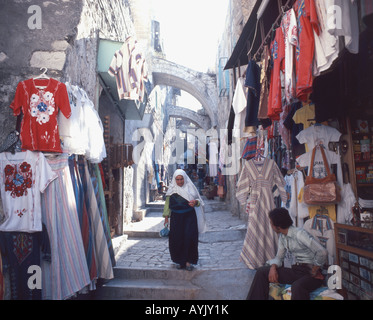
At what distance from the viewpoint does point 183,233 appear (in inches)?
163

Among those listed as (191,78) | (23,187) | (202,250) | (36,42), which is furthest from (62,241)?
(191,78)

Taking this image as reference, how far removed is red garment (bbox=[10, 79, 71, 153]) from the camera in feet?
9.00

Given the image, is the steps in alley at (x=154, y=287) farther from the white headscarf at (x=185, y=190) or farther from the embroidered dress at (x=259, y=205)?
the white headscarf at (x=185, y=190)

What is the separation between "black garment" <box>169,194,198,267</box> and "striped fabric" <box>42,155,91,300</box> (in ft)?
5.07

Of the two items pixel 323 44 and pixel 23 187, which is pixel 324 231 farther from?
pixel 23 187

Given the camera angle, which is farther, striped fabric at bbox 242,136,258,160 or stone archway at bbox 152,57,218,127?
stone archway at bbox 152,57,218,127

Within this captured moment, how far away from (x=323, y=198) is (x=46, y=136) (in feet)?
10.1

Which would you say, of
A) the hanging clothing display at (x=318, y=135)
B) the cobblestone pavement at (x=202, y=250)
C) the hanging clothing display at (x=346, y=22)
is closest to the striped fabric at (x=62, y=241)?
the cobblestone pavement at (x=202, y=250)

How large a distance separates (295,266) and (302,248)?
214 mm

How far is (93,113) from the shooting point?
3.46 m

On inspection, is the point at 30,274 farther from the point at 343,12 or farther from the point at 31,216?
the point at 343,12

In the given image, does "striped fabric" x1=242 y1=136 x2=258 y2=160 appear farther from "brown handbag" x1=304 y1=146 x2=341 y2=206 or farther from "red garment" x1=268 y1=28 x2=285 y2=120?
"red garment" x1=268 y1=28 x2=285 y2=120

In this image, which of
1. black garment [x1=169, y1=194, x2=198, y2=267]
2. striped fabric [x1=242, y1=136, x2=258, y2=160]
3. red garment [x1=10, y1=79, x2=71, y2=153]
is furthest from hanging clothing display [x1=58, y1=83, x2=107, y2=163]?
striped fabric [x1=242, y1=136, x2=258, y2=160]
